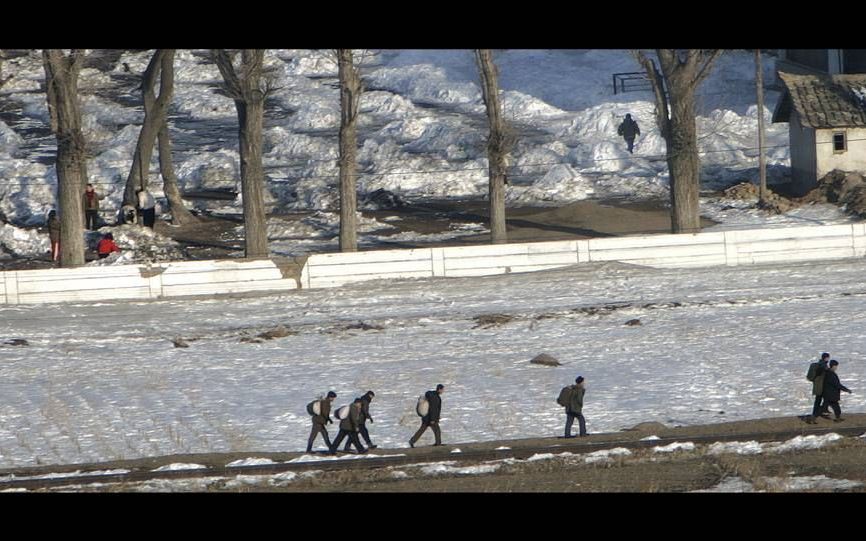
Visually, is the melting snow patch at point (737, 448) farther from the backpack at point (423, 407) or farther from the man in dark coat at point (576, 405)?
the backpack at point (423, 407)

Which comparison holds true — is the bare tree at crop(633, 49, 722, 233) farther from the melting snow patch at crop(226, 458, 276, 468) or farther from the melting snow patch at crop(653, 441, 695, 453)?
the melting snow patch at crop(226, 458, 276, 468)

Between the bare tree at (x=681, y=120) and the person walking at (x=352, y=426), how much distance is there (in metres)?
14.9

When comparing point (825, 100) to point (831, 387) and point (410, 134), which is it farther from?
point (831, 387)

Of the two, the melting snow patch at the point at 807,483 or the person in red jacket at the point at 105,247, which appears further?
the person in red jacket at the point at 105,247

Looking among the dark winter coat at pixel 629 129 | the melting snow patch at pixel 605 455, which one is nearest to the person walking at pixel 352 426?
the melting snow patch at pixel 605 455

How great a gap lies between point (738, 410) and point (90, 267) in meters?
15.3

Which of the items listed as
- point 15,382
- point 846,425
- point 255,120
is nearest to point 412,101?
point 255,120

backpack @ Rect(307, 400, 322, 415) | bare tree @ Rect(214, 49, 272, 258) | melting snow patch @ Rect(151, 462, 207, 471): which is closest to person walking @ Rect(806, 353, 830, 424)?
backpack @ Rect(307, 400, 322, 415)

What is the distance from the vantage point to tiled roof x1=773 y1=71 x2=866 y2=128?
35.7 meters

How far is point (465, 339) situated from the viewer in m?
23.8

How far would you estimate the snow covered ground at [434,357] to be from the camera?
18766 mm

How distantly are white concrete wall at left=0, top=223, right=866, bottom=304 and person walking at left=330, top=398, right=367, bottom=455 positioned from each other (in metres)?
11.4
